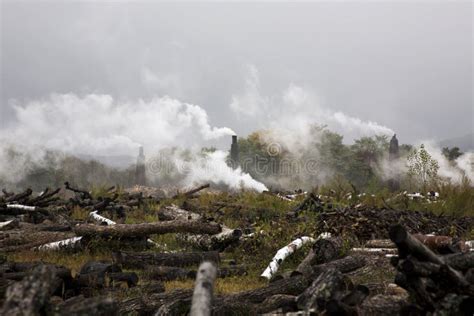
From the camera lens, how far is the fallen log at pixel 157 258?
9961mm

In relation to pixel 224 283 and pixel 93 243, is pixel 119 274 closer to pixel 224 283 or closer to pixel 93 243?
pixel 224 283

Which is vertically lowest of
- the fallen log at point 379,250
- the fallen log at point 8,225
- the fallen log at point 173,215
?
the fallen log at point 379,250

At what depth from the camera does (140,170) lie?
49.2 m

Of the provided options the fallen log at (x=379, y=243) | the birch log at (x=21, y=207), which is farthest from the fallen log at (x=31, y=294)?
the birch log at (x=21, y=207)

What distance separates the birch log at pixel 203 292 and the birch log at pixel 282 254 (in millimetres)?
4685

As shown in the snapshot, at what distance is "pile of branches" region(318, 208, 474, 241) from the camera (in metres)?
12.0

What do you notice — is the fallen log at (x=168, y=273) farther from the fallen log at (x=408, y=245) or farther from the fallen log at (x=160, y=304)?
the fallen log at (x=408, y=245)

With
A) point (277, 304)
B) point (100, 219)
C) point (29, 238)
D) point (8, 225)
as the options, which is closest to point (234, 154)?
point (100, 219)

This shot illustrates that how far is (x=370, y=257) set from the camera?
9.72 metres

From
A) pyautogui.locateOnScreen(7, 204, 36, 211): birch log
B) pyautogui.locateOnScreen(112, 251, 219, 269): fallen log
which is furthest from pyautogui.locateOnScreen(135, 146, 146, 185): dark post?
pyautogui.locateOnScreen(112, 251, 219, 269): fallen log

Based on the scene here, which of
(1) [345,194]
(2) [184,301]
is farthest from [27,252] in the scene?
(1) [345,194]

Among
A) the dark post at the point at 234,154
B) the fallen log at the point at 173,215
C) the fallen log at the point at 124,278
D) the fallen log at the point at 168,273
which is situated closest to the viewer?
the fallen log at the point at 124,278

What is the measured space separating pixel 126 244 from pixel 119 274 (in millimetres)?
4270

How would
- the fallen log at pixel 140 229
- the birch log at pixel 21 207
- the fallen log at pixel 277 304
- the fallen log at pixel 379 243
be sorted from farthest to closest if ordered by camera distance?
the birch log at pixel 21 207, the fallen log at pixel 140 229, the fallen log at pixel 379 243, the fallen log at pixel 277 304
